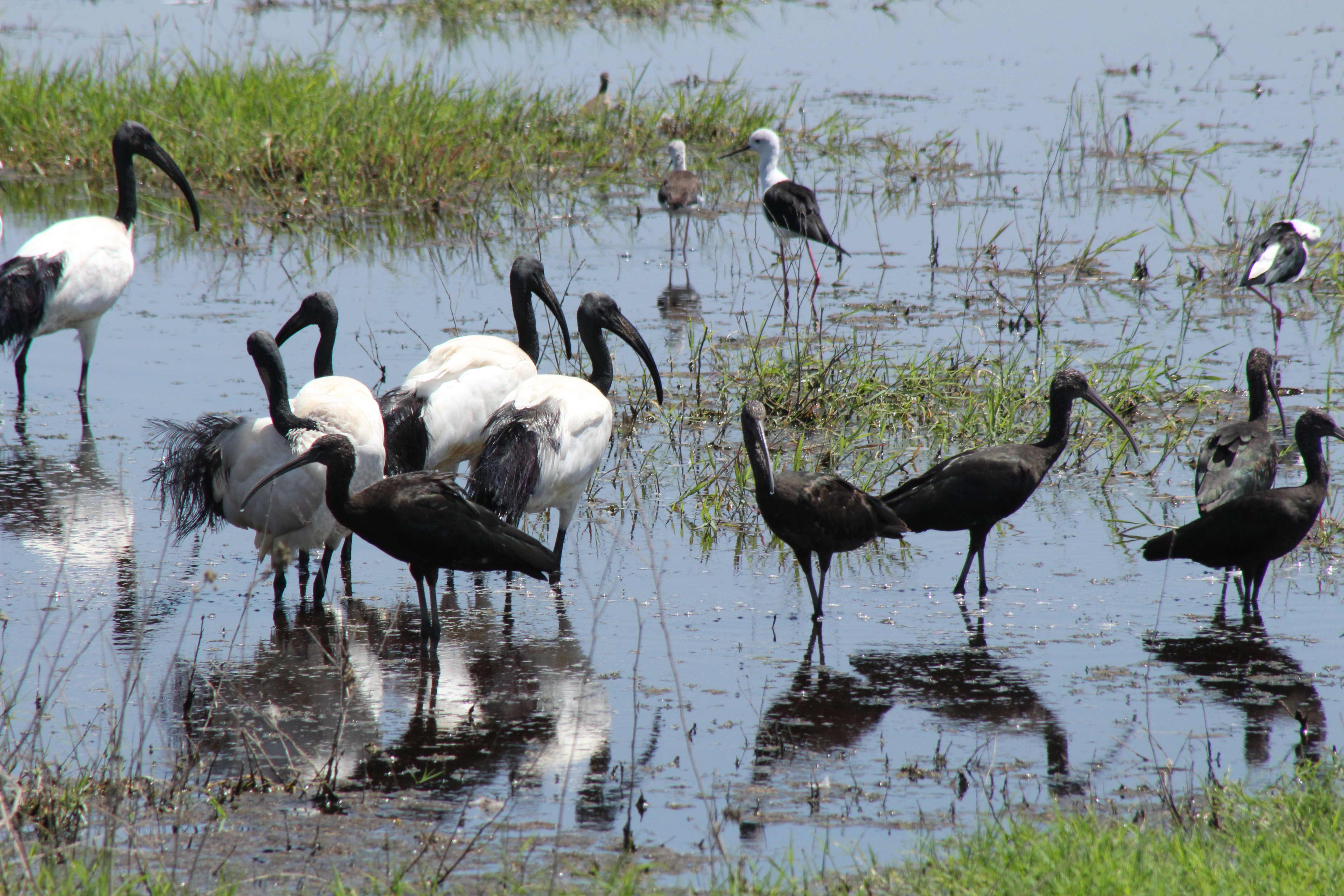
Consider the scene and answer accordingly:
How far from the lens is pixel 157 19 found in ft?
73.2

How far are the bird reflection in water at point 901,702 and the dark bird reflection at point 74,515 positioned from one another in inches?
101

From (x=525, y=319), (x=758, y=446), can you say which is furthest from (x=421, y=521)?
(x=525, y=319)

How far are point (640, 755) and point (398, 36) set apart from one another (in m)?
18.7

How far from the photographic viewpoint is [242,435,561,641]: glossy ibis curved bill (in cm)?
562

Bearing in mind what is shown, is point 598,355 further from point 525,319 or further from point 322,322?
point 322,322

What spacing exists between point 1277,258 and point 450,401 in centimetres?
612

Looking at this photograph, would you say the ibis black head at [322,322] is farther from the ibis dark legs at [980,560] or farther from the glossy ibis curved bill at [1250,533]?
the glossy ibis curved bill at [1250,533]

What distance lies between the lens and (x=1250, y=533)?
19.9ft

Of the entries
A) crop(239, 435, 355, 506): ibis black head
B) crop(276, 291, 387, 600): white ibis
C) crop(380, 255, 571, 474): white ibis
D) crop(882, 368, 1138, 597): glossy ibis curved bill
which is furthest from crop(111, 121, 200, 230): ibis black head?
crop(882, 368, 1138, 597): glossy ibis curved bill

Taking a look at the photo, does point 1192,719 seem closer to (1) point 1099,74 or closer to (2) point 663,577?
(2) point 663,577

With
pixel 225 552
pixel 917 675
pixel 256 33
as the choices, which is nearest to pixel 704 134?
pixel 256 33

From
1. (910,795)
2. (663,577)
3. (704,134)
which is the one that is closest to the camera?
(910,795)

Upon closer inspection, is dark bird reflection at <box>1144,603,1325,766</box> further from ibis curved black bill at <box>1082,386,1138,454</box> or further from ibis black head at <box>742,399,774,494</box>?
ibis black head at <box>742,399,774,494</box>

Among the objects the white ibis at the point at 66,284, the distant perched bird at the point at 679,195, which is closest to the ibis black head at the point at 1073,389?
the white ibis at the point at 66,284
